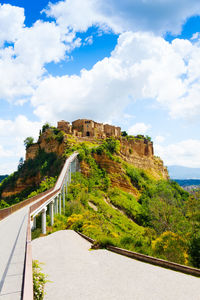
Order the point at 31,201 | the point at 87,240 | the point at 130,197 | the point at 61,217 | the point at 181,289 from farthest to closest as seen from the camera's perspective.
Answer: the point at 130,197
the point at 61,217
the point at 31,201
the point at 87,240
the point at 181,289

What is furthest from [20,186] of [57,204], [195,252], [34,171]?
[195,252]

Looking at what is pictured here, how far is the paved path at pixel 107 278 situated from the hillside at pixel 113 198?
2526 millimetres

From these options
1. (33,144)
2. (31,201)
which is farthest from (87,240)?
(33,144)

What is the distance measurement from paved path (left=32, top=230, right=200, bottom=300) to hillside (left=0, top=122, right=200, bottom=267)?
2.53 m

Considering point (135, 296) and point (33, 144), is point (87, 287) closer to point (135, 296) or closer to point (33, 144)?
point (135, 296)

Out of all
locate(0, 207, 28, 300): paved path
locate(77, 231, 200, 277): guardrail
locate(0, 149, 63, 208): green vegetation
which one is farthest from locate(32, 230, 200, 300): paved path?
locate(0, 149, 63, 208): green vegetation

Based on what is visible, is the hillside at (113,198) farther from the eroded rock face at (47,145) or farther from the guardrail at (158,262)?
the guardrail at (158,262)

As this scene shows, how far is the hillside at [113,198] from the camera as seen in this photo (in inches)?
610

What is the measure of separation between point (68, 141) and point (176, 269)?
4001 cm

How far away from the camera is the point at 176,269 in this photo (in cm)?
1029

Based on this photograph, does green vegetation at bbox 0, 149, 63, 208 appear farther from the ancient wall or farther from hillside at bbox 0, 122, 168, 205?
the ancient wall

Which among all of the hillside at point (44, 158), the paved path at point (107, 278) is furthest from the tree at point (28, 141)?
the paved path at point (107, 278)

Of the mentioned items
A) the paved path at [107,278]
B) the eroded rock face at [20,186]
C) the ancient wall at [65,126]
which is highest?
the ancient wall at [65,126]

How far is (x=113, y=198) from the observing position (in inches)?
1534
